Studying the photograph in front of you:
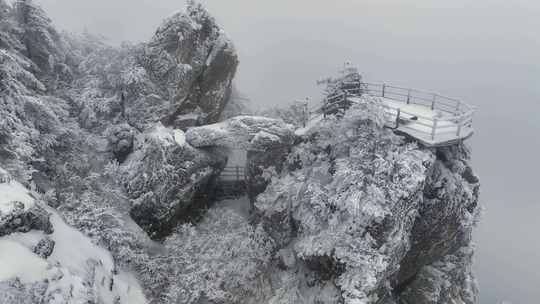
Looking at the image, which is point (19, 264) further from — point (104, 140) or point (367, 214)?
point (367, 214)

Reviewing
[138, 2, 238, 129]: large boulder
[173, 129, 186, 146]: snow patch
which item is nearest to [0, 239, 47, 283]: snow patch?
[173, 129, 186, 146]: snow patch

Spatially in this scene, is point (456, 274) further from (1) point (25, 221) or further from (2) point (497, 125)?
(2) point (497, 125)

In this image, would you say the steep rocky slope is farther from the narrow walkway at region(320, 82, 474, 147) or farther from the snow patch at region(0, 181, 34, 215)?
the snow patch at region(0, 181, 34, 215)

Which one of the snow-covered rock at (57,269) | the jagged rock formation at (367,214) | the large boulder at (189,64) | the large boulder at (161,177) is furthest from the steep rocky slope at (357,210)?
the snow-covered rock at (57,269)

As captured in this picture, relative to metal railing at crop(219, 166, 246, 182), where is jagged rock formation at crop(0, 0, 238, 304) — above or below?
above

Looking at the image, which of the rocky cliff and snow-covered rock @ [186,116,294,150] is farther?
snow-covered rock @ [186,116,294,150]

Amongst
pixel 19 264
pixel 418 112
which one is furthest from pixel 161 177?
pixel 418 112

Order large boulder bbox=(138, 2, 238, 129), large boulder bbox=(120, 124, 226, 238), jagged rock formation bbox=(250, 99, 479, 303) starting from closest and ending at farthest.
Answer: jagged rock formation bbox=(250, 99, 479, 303) < large boulder bbox=(120, 124, 226, 238) < large boulder bbox=(138, 2, 238, 129)
